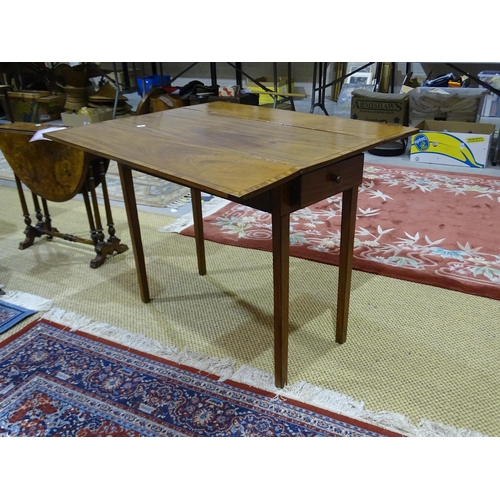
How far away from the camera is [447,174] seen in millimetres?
3152

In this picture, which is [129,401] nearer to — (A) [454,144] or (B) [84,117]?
(A) [454,144]

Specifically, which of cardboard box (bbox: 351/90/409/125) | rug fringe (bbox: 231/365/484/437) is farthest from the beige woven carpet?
cardboard box (bbox: 351/90/409/125)

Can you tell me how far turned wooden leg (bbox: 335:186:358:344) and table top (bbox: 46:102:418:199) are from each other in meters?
0.19

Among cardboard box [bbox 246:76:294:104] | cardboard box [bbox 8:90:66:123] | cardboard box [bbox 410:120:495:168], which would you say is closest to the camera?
cardboard box [bbox 410:120:495:168]

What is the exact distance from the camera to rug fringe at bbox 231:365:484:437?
49.4 inches

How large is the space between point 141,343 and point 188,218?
3.74 feet

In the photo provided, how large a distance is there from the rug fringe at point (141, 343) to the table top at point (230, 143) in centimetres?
67

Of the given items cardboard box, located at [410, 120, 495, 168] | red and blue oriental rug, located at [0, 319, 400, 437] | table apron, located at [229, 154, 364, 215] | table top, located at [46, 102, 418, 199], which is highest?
table top, located at [46, 102, 418, 199]

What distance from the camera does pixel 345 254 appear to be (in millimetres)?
1487

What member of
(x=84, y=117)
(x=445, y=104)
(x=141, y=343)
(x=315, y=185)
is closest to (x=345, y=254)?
(x=315, y=185)

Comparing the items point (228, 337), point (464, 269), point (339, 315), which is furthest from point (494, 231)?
point (228, 337)

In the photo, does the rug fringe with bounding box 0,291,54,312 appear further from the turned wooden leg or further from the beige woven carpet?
the turned wooden leg

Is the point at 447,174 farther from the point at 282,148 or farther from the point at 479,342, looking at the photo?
the point at 282,148

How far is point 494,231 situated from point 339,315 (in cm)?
123
